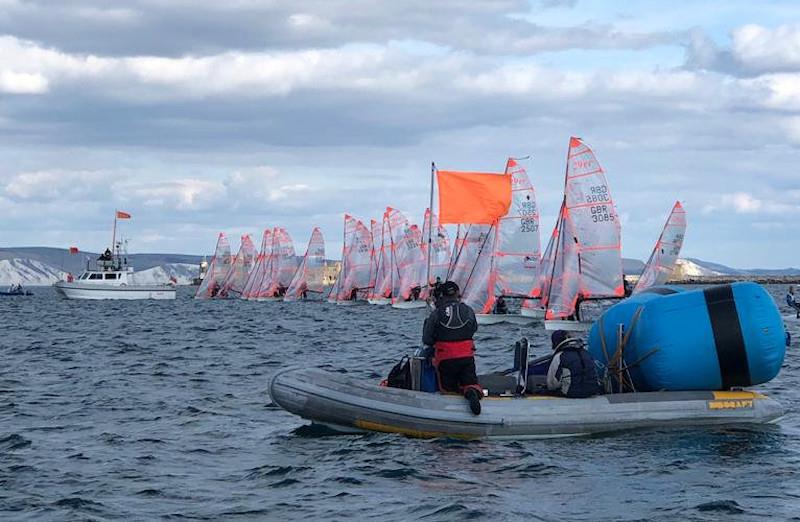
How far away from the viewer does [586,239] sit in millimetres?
42156

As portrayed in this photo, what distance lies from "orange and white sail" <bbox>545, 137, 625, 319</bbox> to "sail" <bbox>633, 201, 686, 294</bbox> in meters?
18.3

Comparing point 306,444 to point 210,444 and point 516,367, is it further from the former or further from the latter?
point 516,367

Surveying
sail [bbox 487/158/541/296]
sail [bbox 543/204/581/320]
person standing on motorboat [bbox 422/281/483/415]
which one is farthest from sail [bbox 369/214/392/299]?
person standing on motorboat [bbox 422/281/483/415]

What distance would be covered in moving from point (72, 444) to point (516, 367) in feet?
22.6

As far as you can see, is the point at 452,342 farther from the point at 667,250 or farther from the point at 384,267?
the point at 384,267

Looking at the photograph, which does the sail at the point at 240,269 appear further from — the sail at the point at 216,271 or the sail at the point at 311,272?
the sail at the point at 311,272

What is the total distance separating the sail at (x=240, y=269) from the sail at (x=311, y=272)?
1148cm

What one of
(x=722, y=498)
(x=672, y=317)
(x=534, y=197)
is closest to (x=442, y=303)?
(x=672, y=317)

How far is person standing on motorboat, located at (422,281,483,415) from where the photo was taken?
16250 mm

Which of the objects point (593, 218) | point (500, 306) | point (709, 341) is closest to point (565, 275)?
point (593, 218)

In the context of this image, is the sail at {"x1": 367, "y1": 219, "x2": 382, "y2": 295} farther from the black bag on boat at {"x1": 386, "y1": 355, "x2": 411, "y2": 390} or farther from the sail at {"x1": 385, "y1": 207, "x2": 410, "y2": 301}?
the black bag on boat at {"x1": 386, "y1": 355, "x2": 411, "y2": 390}

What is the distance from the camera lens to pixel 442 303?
53.6 ft

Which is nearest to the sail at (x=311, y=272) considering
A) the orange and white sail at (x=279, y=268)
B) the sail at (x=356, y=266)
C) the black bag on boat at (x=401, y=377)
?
the orange and white sail at (x=279, y=268)

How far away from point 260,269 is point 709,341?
8372cm
